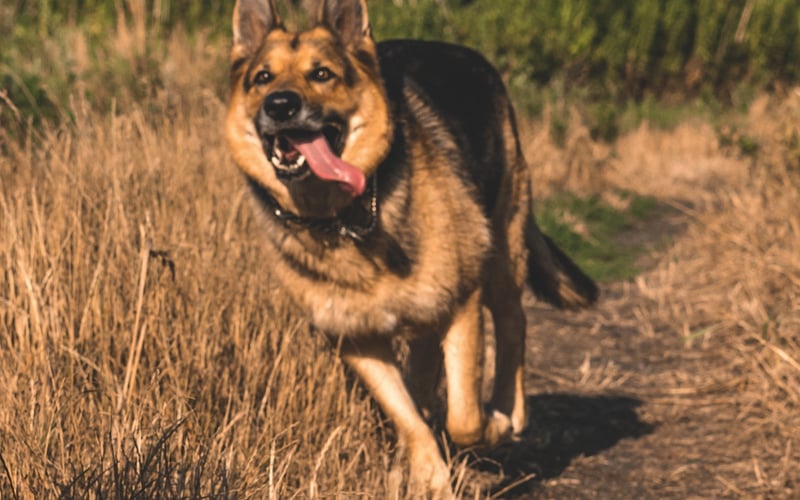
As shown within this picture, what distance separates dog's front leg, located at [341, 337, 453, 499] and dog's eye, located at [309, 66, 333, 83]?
911 mm

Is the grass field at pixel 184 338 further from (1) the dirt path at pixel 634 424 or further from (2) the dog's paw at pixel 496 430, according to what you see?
(2) the dog's paw at pixel 496 430

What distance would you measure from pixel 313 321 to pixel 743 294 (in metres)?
3.28

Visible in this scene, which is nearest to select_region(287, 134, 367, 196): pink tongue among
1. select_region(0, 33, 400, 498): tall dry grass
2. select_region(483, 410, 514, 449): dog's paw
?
select_region(0, 33, 400, 498): tall dry grass

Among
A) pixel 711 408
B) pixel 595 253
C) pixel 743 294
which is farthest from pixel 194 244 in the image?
pixel 595 253

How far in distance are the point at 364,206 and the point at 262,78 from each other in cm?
56

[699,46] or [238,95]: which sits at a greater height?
[238,95]

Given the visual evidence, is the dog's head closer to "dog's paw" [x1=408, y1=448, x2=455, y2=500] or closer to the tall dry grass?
the tall dry grass

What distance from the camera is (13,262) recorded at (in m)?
3.98

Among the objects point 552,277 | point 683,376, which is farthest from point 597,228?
point 552,277

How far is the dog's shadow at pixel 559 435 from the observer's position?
15.1 ft

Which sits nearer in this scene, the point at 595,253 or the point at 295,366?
the point at 295,366

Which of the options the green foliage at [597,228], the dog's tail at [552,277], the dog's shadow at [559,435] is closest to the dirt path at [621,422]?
the dog's shadow at [559,435]

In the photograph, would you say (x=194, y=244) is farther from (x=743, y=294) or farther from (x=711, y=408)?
(x=743, y=294)

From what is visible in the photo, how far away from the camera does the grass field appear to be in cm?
301
